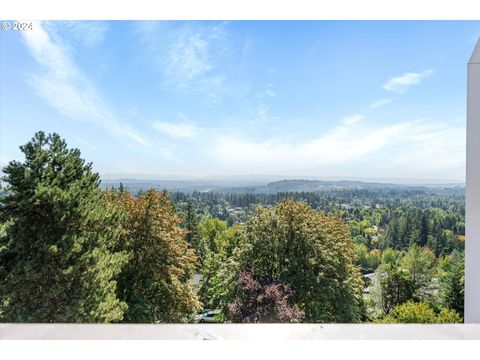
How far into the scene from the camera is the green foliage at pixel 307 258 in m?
3.31

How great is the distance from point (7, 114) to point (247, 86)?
2.05m

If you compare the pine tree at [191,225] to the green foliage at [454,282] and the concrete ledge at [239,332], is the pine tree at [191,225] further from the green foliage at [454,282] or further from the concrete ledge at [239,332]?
the green foliage at [454,282]

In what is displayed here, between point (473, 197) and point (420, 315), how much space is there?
4.46 feet

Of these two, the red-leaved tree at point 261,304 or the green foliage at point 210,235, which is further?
the green foliage at point 210,235

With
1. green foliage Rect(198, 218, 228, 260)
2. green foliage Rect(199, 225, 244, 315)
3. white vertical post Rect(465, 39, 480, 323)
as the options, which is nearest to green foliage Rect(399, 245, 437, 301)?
white vertical post Rect(465, 39, 480, 323)

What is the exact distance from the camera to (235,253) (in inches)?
134

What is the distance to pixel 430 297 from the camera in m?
3.19

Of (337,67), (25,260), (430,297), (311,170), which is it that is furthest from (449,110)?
(25,260)

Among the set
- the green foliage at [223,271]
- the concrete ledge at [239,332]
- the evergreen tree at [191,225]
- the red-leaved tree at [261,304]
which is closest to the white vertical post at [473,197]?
the concrete ledge at [239,332]

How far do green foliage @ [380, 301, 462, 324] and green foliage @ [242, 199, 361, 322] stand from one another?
0.36 metres

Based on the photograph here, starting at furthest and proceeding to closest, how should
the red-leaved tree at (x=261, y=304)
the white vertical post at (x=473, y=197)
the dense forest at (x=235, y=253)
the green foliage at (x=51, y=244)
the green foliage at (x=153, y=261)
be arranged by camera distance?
the green foliage at (x=153, y=261), the red-leaved tree at (x=261, y=304), the dense forest at (x=235, y=253), the green foliage at (x=51, y=244), the white vertical post at (x=473, y=197)

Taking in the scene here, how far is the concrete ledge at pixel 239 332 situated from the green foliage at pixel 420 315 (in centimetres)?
105
